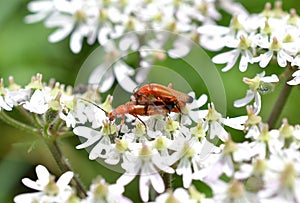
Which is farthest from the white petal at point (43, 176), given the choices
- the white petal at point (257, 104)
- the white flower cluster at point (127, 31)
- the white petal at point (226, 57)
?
the white flower cluster at point (127, 31)

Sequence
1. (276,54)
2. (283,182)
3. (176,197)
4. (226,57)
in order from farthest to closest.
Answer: (226,57) < (276,54) < (176,197) < (283,182)

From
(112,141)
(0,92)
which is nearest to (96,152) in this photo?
(112,141)

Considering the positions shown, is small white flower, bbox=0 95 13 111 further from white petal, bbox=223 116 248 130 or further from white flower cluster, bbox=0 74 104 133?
white petal, bbox=223 116 248 130

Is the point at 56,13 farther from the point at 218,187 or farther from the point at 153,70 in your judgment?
the point at 218,187

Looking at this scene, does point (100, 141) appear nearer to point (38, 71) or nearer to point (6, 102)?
point (6, 102)

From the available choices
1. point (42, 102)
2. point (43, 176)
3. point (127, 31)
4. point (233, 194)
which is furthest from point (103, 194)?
point (127, 31)

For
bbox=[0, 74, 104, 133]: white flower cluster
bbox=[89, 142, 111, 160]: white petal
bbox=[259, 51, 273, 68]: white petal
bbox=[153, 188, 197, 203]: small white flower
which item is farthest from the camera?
bbox=[259, 51, 273, 68]: white petal

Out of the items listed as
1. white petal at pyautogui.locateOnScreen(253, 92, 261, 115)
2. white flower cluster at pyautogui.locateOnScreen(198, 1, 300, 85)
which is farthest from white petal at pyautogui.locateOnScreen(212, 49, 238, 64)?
white petal at pyautogui.locateOnScreen(253, 92, 261, 115)
